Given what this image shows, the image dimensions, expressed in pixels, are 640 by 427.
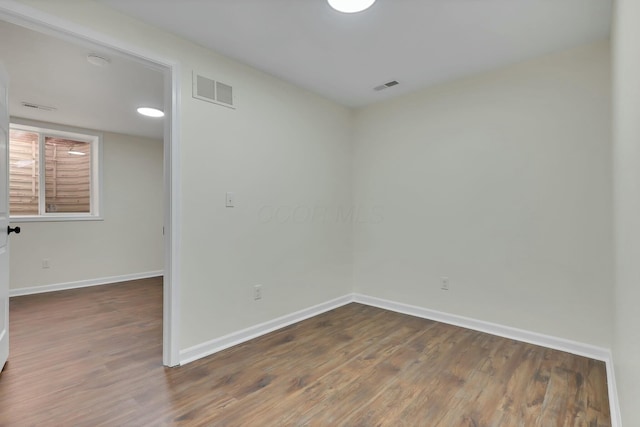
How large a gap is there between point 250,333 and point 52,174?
13.6ft

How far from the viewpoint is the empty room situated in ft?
6.19

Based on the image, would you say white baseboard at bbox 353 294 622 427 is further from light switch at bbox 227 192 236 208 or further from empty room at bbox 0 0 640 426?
light switch at bbox 227 192 236 208

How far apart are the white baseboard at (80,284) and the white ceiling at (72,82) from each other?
7.60 feet

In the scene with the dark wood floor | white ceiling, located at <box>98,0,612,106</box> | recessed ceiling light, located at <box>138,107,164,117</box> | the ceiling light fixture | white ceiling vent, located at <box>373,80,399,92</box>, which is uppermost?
white ceiling vent, located at <box>373,80,399,92</box>

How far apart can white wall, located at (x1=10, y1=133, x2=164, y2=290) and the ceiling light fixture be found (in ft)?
15.3

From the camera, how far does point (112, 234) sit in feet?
16.9

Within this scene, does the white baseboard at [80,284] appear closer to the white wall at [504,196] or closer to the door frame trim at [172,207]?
the door frame trim at [172,207]

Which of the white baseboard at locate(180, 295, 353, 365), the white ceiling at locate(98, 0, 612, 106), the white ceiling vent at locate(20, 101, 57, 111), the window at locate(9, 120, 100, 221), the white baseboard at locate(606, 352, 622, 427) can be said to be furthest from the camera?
the window at locate(9, 120, 100, 221)

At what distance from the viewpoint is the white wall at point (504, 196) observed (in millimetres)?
2467

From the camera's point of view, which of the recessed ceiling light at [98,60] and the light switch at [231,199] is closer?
the recessed ceiling light at [98,60]

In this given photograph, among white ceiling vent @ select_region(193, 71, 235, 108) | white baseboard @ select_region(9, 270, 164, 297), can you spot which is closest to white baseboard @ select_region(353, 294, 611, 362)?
white ceiling vent @ select_region(193, 71, 235, 108)

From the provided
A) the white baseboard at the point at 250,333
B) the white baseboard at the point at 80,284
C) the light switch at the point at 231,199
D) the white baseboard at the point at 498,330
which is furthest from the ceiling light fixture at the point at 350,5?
the white baseboard at the point at 80,284

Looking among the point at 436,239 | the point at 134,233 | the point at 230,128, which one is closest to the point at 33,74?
the point at 230,128

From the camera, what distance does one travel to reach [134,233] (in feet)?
17.7
